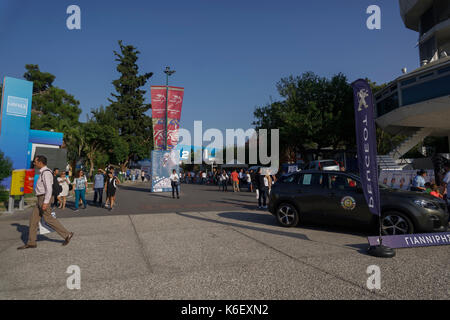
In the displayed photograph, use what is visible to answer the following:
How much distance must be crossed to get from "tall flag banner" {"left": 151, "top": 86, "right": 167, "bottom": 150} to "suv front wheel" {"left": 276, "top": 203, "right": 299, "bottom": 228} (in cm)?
1389

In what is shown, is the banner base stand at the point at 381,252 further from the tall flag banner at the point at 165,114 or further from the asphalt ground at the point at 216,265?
the tall flag banner at the point at 165,114

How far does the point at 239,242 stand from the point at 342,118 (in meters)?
29.1

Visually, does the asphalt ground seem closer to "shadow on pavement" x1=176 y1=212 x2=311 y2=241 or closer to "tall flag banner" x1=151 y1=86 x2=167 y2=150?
"shadow on pavement" x1=176 y1=212 x2=311 y2=241

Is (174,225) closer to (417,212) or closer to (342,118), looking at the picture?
(417,212)

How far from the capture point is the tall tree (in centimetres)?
5006

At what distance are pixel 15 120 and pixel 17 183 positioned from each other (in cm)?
796

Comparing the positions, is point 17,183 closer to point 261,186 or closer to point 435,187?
point 261,186

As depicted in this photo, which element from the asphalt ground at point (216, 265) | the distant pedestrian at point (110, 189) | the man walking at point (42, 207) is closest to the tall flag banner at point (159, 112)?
the distant pedestrian at point (110, 189)

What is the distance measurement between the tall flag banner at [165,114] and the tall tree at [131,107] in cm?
3234

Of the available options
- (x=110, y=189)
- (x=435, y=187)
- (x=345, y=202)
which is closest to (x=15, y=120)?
(x=110, y=189)

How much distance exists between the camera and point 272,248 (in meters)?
5.23

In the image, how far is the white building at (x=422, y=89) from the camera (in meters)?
23.5

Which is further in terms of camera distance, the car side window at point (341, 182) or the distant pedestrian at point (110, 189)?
the distant pedestrian at point (110, 189)
